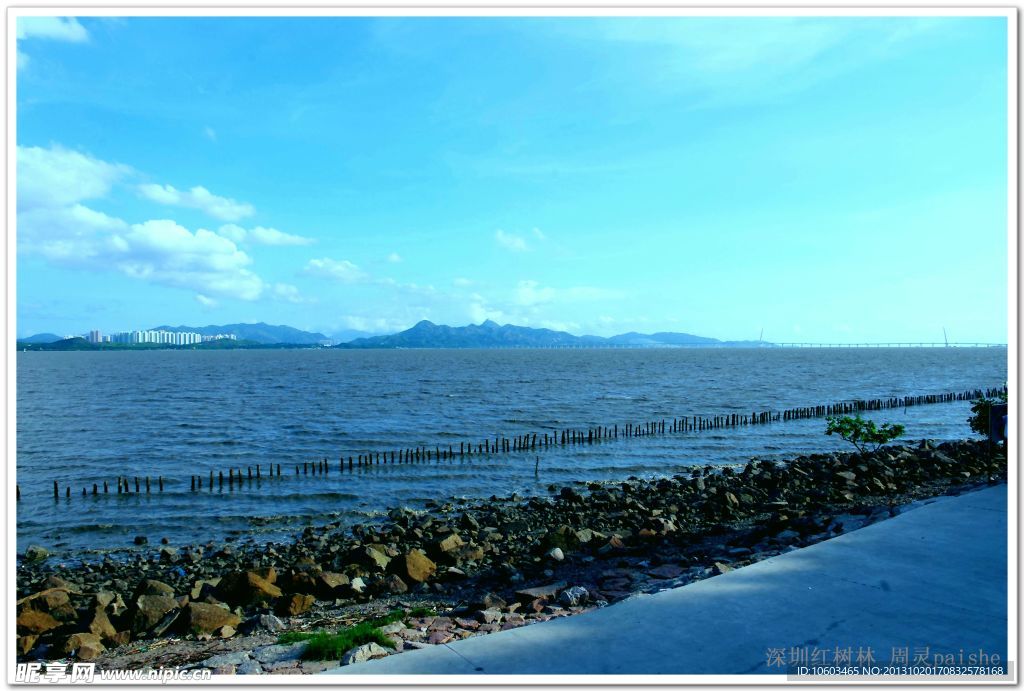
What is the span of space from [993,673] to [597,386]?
239ft

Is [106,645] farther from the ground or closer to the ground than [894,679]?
closer to the ground

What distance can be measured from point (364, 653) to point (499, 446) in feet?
91.6

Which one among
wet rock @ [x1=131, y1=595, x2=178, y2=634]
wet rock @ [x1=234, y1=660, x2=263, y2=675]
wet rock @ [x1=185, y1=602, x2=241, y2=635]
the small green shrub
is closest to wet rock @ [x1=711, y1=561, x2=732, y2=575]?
the small green shrub

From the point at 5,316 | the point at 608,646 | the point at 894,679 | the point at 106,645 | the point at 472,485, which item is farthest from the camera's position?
the point at 472,485

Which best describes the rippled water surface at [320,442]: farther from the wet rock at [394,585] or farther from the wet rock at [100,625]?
the wet rock at [100,625]

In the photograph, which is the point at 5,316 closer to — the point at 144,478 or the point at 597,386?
the point at 144,478

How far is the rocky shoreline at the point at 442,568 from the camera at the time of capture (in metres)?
8.95

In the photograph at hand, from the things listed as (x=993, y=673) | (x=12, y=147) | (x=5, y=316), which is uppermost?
(x=12, y=147)

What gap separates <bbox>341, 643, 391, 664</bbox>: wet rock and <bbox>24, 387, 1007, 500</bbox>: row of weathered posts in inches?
816

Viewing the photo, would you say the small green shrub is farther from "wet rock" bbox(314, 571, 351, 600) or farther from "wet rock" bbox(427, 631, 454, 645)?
"wet rock" bbox(314, 571, 351, 600)

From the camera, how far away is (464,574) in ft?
43.3

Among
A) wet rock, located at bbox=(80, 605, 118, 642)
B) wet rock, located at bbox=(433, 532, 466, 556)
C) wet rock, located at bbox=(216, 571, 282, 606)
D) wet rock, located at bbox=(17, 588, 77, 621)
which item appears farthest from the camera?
wet rock, located at bbox=(433, 532, 466, 556)

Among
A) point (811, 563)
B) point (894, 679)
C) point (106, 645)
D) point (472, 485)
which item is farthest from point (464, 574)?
point (472, 485)

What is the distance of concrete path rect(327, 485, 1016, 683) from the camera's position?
5852 mm
